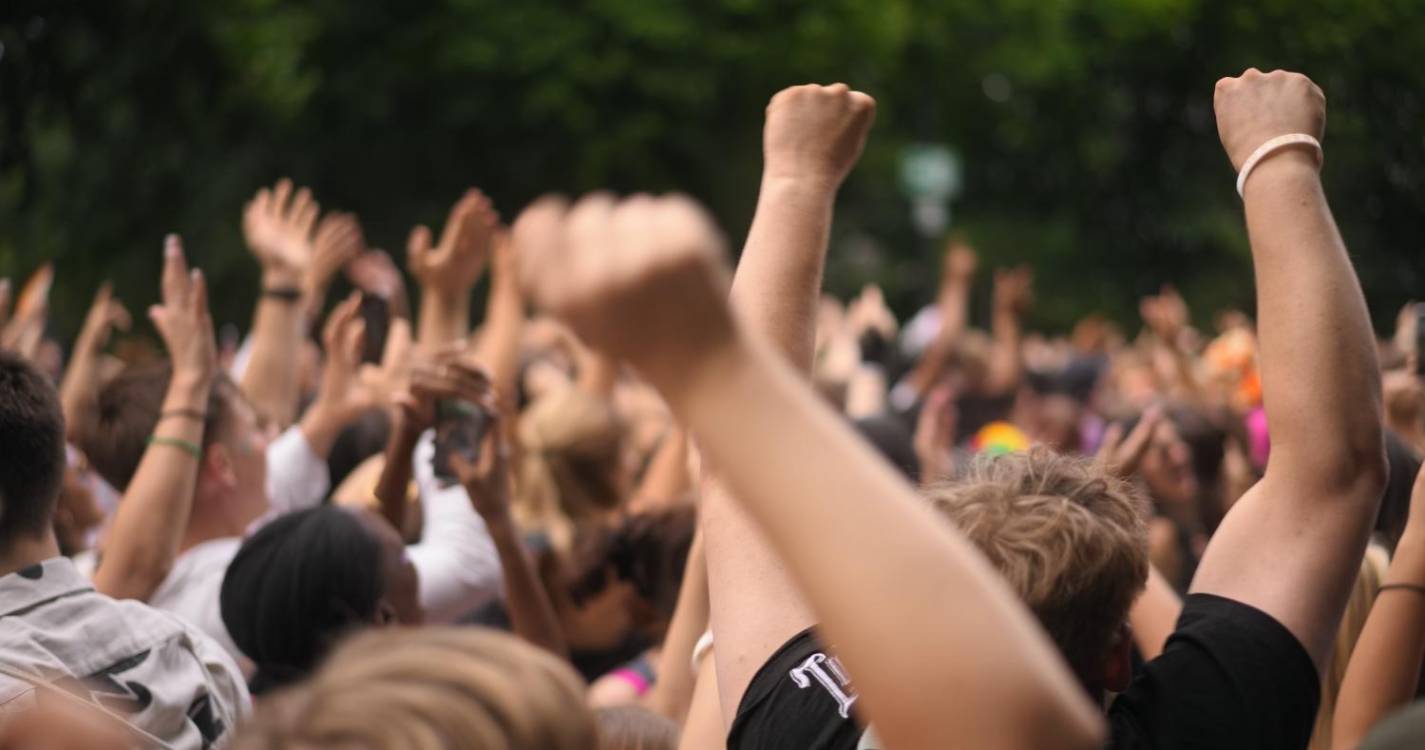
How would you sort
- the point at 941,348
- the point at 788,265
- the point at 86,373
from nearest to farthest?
the point at 788,265
the point at 86,373
the point at 941,348

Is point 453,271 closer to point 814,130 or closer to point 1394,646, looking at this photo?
point 814,130

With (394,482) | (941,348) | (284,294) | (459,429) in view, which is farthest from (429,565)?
(941,348)

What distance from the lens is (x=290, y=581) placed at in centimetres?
308

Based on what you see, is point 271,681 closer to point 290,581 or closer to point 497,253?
point 290,581

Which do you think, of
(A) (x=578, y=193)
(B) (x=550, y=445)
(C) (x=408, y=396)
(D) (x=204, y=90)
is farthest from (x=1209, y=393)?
(A) (x=578, y=193)

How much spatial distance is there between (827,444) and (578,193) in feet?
57.8

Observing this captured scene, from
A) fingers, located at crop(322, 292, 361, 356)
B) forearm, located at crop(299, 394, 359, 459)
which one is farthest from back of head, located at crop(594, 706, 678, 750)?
fingers, located at crop(322, 292, 361, 356)

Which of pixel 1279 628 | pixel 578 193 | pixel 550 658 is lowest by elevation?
pixel 578 193

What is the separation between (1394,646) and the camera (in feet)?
8.31

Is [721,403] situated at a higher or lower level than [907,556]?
higher

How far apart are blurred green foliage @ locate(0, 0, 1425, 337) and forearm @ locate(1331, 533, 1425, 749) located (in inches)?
88.3

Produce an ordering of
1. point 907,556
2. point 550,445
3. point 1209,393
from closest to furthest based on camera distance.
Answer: point 907,556
point 550,445
point 1209,393

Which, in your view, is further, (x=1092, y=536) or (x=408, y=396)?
(x=408, y=396)

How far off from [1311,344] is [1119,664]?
0.48 metres
